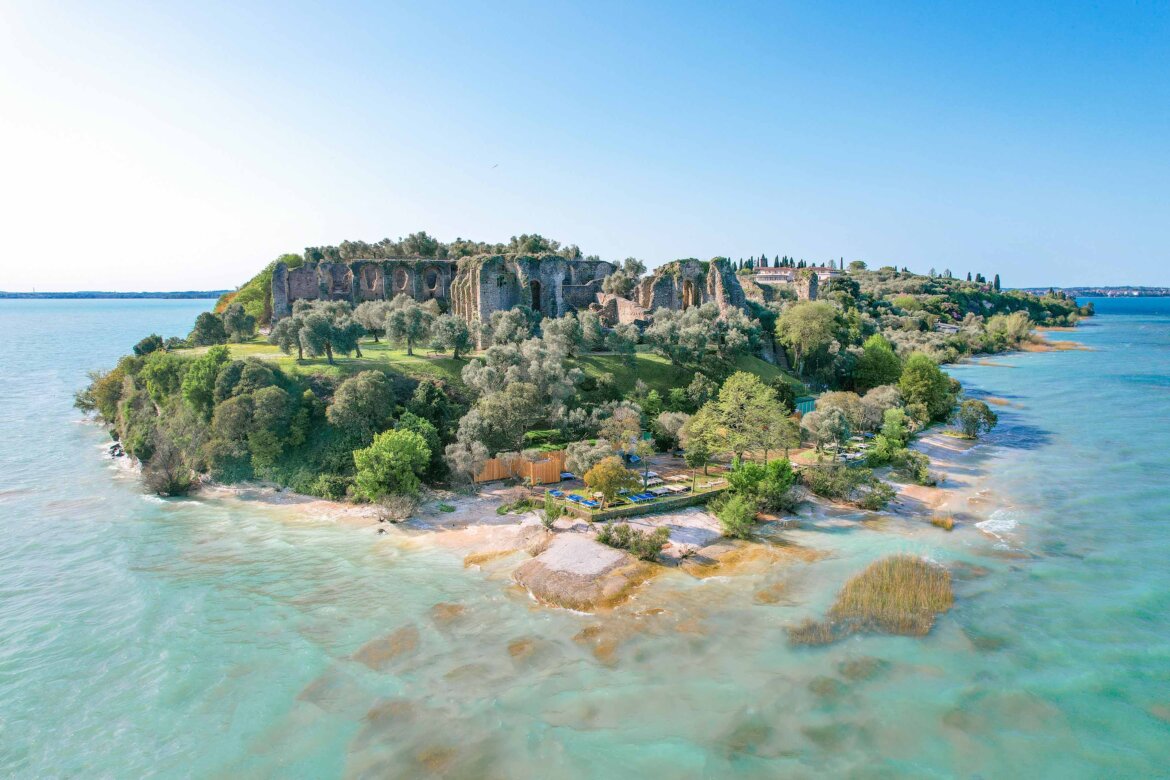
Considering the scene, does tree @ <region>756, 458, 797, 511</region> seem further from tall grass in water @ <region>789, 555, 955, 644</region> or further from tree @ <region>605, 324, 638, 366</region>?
tree @ <region>605, 324, 638, 366</region>

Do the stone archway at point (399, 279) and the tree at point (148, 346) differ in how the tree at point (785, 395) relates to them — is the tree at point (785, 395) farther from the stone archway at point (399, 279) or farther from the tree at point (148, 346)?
the tree at point (148, 346)

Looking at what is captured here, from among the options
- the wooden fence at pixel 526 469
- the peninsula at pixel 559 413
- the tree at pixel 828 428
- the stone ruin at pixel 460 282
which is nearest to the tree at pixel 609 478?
the peninsula at pixel 559 413

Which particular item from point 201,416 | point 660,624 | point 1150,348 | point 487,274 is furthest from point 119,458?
point 1150,348

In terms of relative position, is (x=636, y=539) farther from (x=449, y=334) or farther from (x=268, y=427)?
(x=449, y=334)

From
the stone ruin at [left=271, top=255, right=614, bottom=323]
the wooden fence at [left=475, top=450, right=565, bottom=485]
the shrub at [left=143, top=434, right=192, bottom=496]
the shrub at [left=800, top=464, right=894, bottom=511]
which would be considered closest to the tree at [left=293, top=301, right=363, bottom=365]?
the shrub at [left=143, top=434, right=192, bottom=496]

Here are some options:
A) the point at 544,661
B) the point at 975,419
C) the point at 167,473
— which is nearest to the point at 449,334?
the point at 167,473

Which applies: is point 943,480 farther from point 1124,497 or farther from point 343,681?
point 343,681
